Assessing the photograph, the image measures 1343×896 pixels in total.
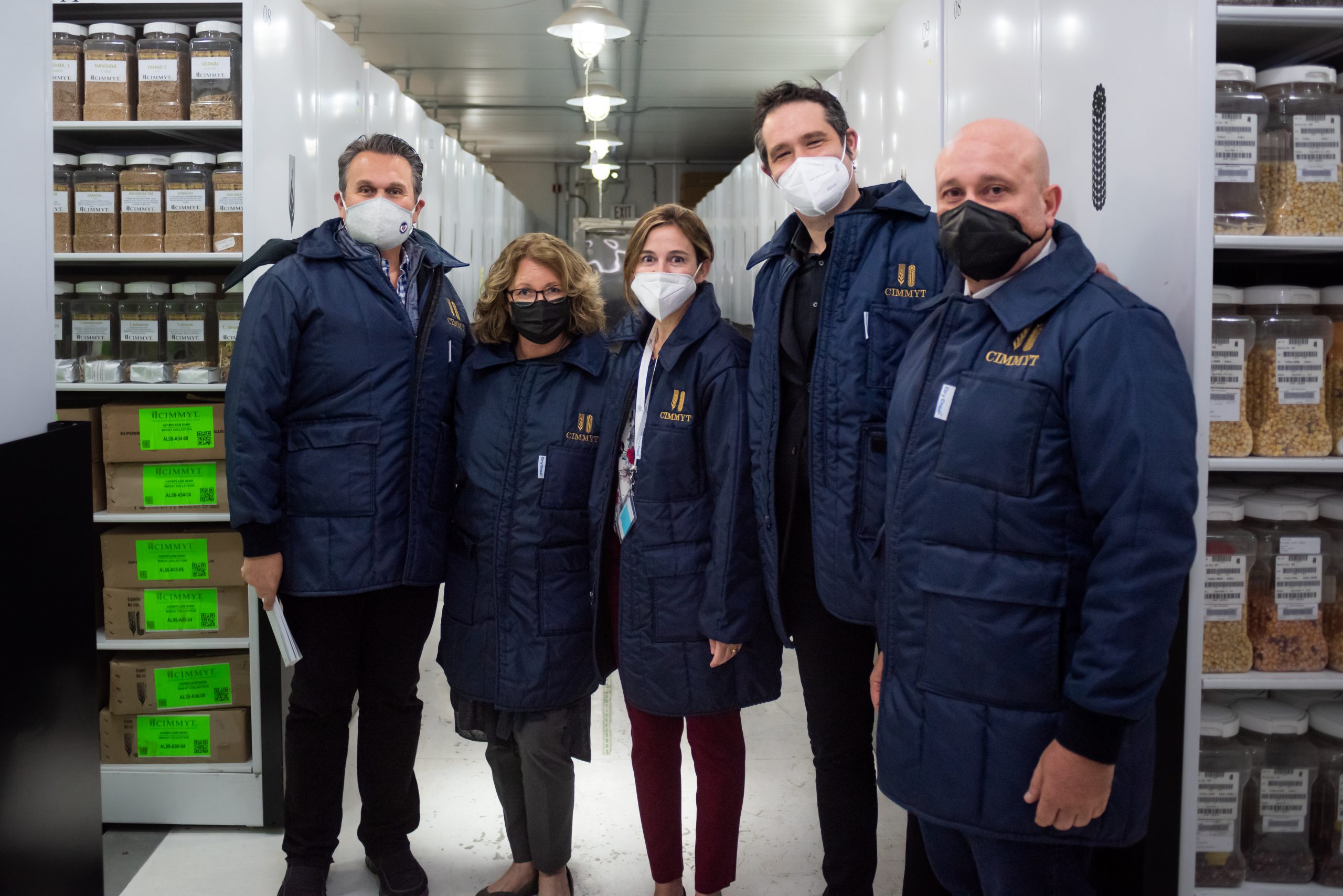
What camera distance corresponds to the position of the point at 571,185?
14.3 m

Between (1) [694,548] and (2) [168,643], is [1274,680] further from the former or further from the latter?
(2) [168,643]

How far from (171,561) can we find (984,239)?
8.39 ft

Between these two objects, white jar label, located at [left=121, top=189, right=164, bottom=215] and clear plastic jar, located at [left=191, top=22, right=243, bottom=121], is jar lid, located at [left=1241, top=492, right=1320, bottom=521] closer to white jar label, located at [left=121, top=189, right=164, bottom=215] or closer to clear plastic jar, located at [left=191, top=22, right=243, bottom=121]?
clear plastic jar, located at [left=191, top=22, right=243, bottom=121]

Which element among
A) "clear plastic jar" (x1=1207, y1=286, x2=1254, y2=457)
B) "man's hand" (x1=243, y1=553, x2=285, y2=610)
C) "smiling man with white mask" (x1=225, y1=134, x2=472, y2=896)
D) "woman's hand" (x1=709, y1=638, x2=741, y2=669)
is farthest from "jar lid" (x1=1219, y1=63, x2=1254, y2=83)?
"man's hand" (x1=243, y1=553, x2=285, y2=610)

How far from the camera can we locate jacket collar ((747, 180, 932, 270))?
2016mm

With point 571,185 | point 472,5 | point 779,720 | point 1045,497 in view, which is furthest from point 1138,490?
point 571,185

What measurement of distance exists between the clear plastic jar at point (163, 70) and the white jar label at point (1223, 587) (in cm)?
298

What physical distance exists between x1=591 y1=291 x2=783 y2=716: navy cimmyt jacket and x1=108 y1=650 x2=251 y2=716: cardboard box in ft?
4.86

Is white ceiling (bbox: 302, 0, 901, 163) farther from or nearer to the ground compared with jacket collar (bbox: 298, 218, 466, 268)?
farther from the ground

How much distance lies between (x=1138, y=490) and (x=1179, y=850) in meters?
1.06

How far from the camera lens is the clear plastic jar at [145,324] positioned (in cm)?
300

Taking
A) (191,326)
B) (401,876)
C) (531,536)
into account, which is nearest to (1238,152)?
(531,536)

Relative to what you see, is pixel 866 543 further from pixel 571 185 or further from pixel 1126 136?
pixel 571 185

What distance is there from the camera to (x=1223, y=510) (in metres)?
2.06
